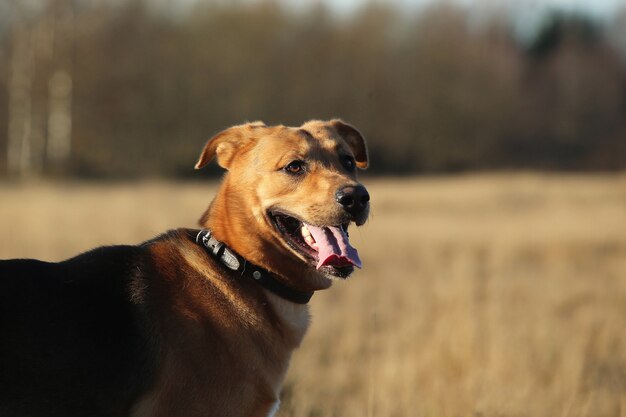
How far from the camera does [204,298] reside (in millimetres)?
3637

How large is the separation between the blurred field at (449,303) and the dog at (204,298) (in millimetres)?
1606

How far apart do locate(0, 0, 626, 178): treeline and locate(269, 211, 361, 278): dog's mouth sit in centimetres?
2453

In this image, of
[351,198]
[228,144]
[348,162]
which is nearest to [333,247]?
[351,198]

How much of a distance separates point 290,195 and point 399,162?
107 feet

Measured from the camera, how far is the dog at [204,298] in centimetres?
316

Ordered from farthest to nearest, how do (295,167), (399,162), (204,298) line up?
(399,162) < (295,167) < (204,298)

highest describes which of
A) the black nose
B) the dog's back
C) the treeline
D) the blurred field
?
the black nose

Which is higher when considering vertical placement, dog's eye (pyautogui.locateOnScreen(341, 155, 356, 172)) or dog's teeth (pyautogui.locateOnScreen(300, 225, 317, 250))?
dog's eye (pyautogui.locateOnScreen(341, 155, 356, 172))

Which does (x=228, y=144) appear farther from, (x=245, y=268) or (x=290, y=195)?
(x=245, y=268)

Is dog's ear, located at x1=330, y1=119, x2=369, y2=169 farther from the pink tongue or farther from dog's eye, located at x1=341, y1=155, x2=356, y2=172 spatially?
the pink tongue

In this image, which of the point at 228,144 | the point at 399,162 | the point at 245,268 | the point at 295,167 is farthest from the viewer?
the point at 399,162

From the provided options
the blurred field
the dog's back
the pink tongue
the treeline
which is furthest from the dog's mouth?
the treeline

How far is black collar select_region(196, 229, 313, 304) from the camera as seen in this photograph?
3.86 metres

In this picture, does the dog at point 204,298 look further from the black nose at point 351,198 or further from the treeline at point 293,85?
the treeline at point 293,85
